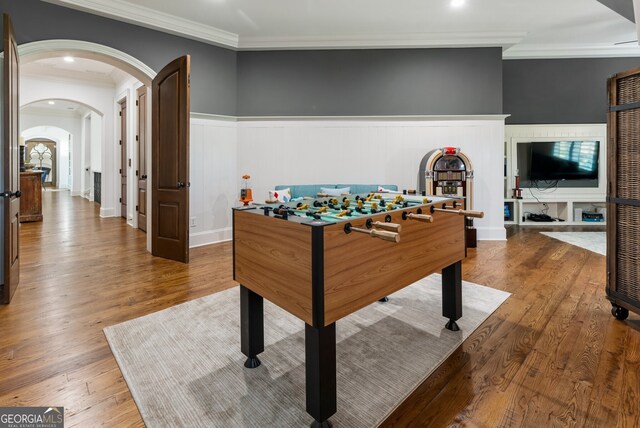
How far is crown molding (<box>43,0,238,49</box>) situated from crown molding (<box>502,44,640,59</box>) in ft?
16.5

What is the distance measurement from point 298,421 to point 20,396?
137 cm

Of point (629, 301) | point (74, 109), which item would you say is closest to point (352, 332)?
point (629, 301)

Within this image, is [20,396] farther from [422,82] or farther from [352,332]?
[422,82]

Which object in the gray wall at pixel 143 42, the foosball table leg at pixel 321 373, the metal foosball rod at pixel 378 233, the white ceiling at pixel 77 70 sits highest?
the white ceiling at pixel 77 70

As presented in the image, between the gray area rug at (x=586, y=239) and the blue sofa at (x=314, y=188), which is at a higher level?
the blue sofa at (x=314, y=188)

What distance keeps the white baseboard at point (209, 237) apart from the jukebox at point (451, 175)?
3.19 meters

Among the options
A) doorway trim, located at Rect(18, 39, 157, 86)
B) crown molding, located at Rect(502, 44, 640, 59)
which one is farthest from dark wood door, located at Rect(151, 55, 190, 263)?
crown molding, located at Rect(502, 44, 640, 59)

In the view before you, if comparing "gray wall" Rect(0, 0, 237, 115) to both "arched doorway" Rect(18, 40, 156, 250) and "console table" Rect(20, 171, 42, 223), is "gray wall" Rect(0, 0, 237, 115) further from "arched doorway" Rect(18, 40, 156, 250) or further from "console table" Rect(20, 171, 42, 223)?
"console table" Rect(20, 171, 42, 223)

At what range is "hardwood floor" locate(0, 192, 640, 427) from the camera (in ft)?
5.02

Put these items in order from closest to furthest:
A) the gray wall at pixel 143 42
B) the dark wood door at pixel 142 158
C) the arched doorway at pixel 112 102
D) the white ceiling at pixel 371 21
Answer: the gray wall at pixel 143 42 < the arched doorway at pixel 112 102 < the white ceiling at pixel 371 21 < the dark wood door at pixel 142 158

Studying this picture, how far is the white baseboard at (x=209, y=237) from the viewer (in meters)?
4.83

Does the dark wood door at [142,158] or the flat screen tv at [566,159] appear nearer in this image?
the dark wood door at [142,158]

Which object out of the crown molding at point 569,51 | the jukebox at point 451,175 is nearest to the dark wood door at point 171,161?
the jukebox at point 451,175

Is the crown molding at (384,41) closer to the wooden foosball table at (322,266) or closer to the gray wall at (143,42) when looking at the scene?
the gray wall at (143,42)
